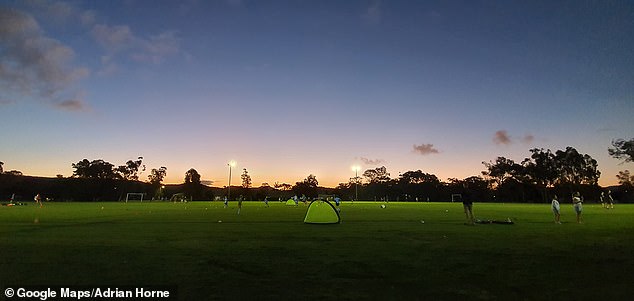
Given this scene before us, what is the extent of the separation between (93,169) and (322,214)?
13973cm

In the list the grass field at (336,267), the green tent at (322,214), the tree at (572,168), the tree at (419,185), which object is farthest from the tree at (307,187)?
the grass field at (336,267)

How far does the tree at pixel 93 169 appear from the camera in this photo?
5315 inches

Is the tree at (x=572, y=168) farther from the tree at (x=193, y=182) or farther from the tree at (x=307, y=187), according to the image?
the tree at (x=193, y=182)

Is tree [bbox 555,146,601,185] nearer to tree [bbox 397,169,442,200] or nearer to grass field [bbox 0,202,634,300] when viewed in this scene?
tree [bbox 397,169,442,200]

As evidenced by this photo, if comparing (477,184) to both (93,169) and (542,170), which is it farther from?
(93,169)

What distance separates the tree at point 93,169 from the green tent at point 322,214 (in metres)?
136

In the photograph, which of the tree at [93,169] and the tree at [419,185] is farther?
the tree at [419,185]

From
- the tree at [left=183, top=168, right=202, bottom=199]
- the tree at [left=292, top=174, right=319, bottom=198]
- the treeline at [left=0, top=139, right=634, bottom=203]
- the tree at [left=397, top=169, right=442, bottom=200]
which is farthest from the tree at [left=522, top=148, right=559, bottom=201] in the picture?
the tree at [left=183, top=168, right=202, bottom=199]

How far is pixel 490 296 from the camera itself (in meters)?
5.95

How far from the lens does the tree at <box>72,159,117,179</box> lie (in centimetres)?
13500

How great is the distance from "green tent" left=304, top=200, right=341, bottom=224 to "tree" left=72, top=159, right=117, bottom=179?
136 meters

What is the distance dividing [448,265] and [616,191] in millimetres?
170328

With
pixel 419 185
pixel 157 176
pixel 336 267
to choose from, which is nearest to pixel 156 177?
pixel 157 176

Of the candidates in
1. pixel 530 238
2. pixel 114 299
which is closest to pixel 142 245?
pixel 114 299
